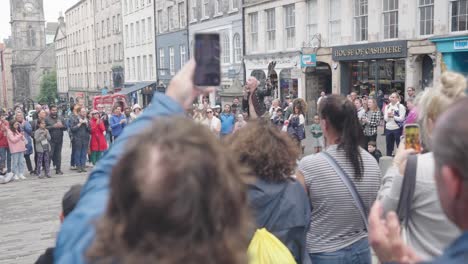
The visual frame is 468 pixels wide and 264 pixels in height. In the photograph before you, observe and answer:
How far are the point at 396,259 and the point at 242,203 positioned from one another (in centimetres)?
76

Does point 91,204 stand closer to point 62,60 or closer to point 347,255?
point 347,255

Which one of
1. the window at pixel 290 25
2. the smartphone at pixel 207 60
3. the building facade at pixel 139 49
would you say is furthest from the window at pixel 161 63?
the smartphone at pixel 207 60

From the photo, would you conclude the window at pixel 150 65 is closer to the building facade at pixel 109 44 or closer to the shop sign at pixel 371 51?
the building facade at pixel 109 44

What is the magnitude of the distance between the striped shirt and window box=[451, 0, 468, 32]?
16551 millimetres

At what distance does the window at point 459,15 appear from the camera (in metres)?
17.8

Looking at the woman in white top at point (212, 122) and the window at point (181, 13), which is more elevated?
the window at point (181, 13)

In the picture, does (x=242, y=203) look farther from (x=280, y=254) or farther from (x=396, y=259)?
(x=280, y=254)

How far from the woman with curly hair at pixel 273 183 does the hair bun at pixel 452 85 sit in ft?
2.99

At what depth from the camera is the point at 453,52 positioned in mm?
18016

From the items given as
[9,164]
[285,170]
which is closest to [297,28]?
[9,164]

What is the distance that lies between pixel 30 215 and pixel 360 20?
56.2 feet

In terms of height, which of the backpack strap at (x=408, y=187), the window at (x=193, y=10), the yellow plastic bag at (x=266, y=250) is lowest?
the yellow plastic bag at (x=266, y=250)

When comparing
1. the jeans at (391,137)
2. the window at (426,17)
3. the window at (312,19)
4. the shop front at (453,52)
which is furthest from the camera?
the window at (312,19)

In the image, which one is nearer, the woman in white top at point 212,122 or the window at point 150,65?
the woman in white top at point 212,122
